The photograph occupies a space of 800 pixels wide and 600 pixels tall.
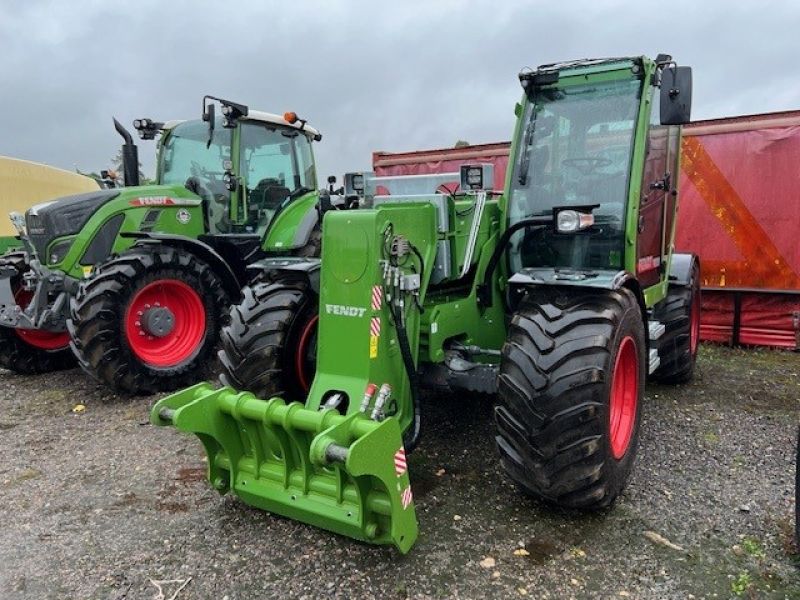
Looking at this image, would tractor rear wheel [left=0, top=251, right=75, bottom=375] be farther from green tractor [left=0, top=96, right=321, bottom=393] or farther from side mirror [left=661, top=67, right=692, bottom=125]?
side mirror [left=661, top=67, right=692, bottom=125]

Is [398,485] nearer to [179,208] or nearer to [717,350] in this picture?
[179,208]

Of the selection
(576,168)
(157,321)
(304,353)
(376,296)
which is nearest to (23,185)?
(157,321)

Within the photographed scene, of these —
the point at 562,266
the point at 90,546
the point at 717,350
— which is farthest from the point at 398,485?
the point at 717,350

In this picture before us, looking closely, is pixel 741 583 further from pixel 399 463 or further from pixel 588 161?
pixel 588 161

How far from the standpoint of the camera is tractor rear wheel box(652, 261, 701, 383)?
17.8 ft

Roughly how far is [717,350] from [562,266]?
4130mm

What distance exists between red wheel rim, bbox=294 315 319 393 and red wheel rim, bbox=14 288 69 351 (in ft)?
12.9

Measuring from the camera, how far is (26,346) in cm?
648

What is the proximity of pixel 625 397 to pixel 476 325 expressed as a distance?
0.97 meters

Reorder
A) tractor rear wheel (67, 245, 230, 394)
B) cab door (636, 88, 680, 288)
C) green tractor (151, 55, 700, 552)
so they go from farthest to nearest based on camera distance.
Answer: tractor rear wheel (67, 245, 230, 394) → cab door (636, 88, 680, 288) → green tractor (151, 55, 700, 552)

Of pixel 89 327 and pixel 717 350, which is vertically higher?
pixel 89 327

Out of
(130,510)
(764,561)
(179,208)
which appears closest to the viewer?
(764,561)

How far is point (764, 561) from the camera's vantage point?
2.89 m

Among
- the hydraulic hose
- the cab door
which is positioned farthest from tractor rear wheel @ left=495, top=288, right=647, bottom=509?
the cab door
